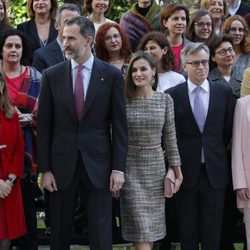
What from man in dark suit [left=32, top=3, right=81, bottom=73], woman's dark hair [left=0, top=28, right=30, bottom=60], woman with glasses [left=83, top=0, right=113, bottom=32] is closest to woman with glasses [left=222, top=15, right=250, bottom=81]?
woman with glasses [left=83, top=0, right=113, bottom=32]

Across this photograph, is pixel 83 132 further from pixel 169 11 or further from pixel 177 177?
pixel 169 11

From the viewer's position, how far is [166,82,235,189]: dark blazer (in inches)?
246

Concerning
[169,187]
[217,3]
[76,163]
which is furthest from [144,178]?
[217,3]

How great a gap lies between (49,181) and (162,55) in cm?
200

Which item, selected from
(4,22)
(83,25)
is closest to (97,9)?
(4,22)

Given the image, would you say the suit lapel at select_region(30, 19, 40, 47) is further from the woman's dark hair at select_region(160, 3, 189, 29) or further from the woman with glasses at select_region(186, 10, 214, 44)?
the woman with glasses at select_region(186, 10, 214, 44)

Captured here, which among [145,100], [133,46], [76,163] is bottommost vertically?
[76,163]

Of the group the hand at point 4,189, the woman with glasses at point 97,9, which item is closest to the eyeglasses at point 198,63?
the hand at point 4,189

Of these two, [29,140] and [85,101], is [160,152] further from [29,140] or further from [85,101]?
[29,140]

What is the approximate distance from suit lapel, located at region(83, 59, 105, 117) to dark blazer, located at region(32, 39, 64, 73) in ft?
4.47

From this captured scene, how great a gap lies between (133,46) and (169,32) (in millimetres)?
446

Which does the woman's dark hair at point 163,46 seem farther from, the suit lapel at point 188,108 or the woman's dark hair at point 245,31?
the woman's dark hair at point 245,31

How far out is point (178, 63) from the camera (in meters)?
7.49

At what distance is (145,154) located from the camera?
6.07 metres
